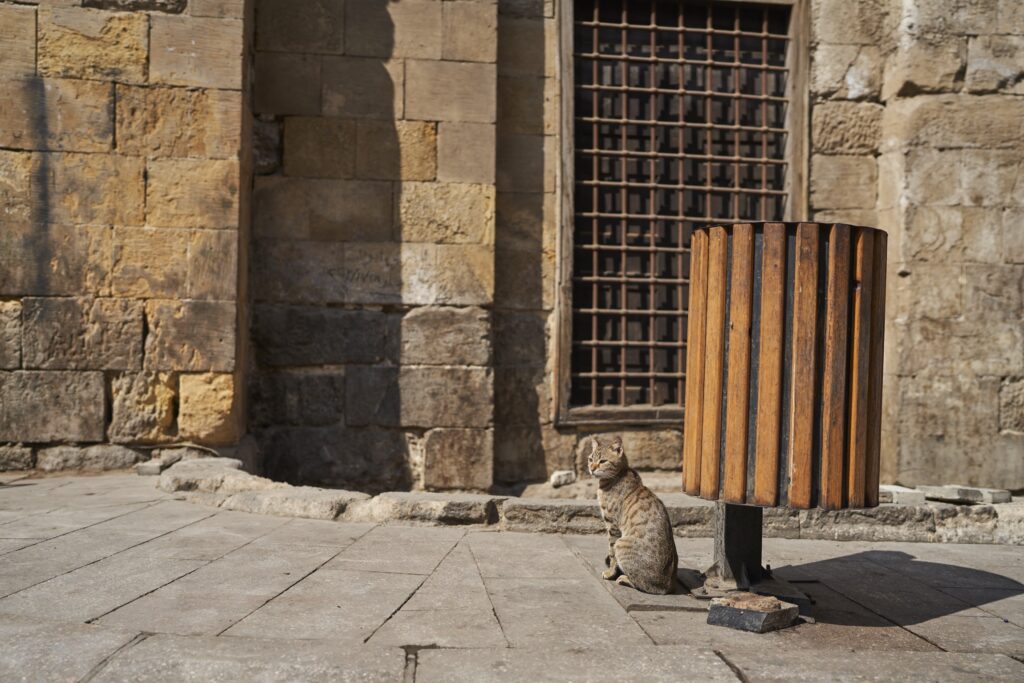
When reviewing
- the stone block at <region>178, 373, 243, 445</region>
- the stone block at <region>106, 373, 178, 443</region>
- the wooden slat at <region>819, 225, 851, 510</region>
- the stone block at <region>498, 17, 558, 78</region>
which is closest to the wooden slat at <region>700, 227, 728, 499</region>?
the wooden slat at <region>819, 225, 851, 510</region>

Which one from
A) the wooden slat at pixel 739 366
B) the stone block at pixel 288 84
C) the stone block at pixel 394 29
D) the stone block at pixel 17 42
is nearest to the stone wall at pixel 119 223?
the stone block at pixel 17 42

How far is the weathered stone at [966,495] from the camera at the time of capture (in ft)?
17.8

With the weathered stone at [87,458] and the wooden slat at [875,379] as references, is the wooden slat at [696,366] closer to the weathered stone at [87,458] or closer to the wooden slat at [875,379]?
the wooden slat at [875,379]

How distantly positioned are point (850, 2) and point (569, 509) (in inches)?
199

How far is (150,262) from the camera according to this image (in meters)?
5.83

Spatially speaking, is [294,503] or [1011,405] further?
[1011,405]

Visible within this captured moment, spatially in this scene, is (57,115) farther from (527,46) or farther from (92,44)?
(527,46)

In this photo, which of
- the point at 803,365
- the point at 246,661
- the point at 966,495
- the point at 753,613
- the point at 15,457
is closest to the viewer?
the point at 246,661

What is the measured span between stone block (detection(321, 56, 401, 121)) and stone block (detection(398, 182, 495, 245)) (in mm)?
588

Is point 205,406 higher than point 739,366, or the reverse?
point 739,366

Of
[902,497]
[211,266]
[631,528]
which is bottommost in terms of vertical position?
[902,497]

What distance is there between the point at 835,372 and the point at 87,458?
4.69 meters

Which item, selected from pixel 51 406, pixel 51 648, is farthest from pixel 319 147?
pixel 51 648

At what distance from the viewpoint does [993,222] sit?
7.04 metres
